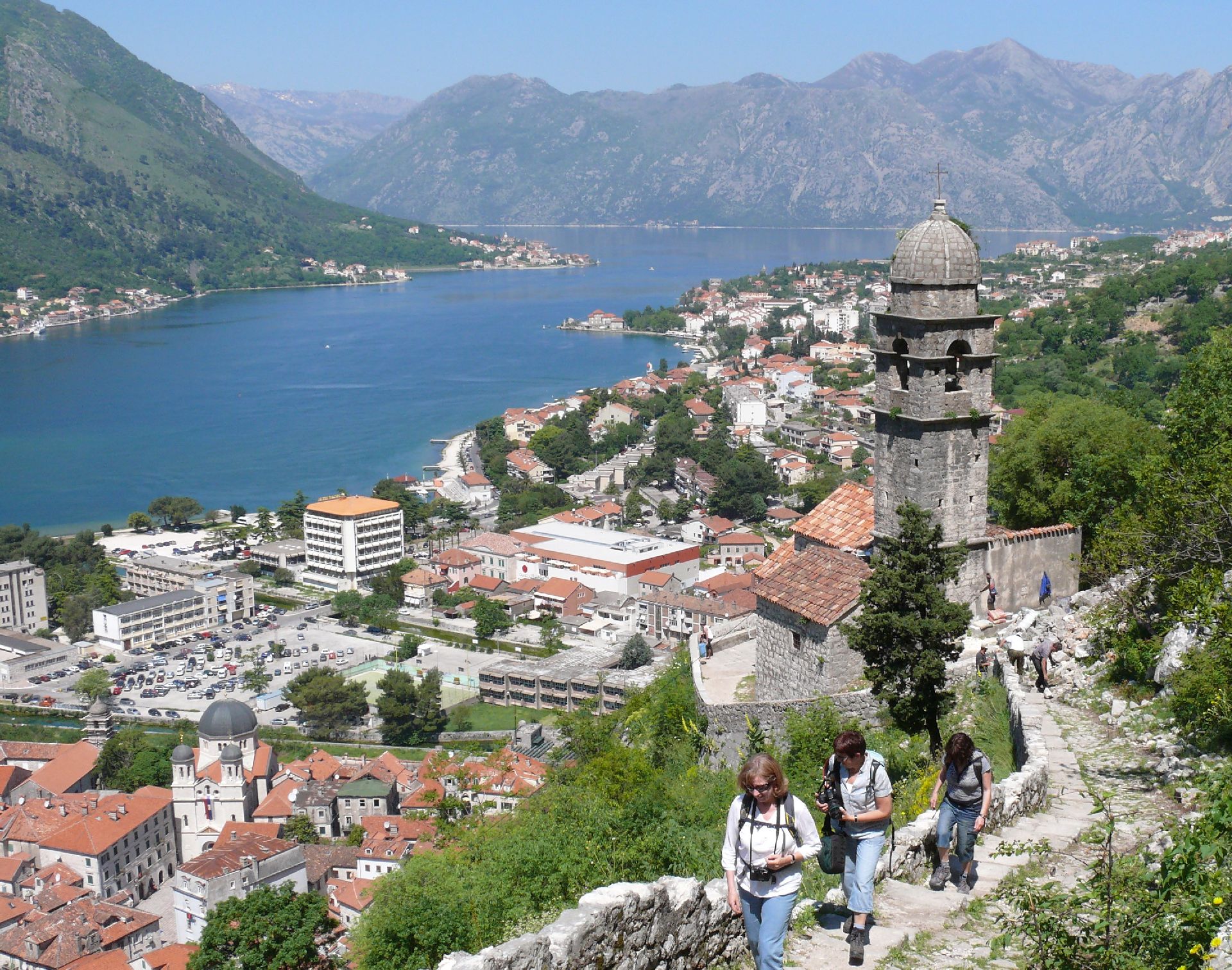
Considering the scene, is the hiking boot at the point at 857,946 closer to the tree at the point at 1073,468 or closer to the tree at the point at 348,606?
the tree at the point at 1073,468

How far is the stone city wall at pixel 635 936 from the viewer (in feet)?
11.5

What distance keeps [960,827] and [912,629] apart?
152 inches

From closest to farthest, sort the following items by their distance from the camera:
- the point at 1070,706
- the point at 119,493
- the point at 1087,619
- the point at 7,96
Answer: the point at 1070,706 < the point at 1087,619 < the point at 119,493 < the point at 7,96

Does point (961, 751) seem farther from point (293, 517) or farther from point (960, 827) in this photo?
point (293, 517)

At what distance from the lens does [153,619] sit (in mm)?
34438

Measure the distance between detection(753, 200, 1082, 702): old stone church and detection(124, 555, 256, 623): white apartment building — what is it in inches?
1089

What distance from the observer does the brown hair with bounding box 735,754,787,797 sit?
351 centimetres

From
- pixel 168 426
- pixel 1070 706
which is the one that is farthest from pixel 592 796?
pixel 168 426

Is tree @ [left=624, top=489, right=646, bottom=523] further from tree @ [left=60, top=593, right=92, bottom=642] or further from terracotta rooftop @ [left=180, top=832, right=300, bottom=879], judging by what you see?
terracotta rooftop @ [left=180, top=832, right=300, bottom=879]

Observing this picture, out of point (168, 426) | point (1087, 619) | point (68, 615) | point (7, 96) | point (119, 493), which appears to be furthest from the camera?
point (7, 96)

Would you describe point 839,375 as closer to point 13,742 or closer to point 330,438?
point 330,438

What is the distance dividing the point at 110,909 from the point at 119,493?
32959 millimetres

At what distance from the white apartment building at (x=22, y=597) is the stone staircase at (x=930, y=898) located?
35980 mm

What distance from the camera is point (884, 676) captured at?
8.51m
